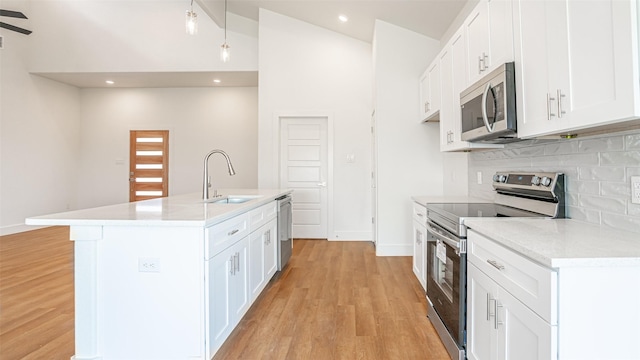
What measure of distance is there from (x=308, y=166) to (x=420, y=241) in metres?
2.72

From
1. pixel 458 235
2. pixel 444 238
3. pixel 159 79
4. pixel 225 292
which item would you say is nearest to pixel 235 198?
pixel 225 292

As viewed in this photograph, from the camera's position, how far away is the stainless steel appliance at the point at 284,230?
3347mm

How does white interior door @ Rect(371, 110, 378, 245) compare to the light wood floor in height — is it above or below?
above

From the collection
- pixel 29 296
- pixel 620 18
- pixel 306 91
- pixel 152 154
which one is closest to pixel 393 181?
pixel 306 91

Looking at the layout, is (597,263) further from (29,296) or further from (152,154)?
(152,154)

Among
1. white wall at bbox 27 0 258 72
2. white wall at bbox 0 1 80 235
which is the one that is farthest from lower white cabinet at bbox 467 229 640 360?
white wall at bbox 0 1 80 235

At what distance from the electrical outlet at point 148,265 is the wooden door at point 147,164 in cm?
551

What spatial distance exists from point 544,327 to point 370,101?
452 centimetres

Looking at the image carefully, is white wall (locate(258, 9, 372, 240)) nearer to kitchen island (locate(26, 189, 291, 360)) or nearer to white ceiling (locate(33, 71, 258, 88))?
white ceiling (locate(33, 71, 258, 88))

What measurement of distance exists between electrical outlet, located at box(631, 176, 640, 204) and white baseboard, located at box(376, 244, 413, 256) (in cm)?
296

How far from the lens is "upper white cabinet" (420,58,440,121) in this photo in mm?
3343

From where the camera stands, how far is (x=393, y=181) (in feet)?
13.7

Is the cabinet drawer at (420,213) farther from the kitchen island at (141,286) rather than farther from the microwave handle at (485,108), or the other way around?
the kitchen island at (141,286)

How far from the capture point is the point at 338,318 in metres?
2.40
